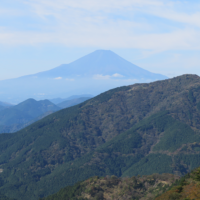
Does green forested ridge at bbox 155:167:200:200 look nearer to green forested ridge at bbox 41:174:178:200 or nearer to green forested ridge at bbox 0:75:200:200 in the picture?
green forested ridge at bbox 41:174:178:200

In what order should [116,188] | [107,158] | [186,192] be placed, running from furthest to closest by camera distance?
[107,158] → [116,188] → [186,192]

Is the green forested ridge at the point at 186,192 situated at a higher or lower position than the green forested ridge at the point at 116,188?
higher

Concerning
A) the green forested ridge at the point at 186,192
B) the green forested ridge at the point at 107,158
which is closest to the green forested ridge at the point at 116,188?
the green forested ridge at the point at 186,192

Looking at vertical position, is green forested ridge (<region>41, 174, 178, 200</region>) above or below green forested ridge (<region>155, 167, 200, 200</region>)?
below

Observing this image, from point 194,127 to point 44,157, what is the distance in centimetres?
11131

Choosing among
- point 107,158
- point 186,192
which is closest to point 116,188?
point 186,192

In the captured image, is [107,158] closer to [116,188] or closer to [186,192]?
[116,188]

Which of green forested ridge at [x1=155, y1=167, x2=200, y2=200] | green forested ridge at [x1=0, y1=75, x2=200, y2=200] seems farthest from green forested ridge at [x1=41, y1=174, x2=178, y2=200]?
green forested ridge at [x1=0, y1=75, x2=200, y2=200]

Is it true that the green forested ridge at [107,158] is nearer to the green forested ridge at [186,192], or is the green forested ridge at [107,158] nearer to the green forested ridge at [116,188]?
the green forested ridge at [116,188]

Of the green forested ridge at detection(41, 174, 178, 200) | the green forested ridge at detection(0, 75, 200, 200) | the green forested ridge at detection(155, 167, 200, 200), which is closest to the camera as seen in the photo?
the green forested ridge at detection(155, 167, 200, 200)

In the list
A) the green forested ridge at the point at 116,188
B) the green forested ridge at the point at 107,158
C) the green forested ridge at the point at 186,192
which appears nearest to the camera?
the green forested ridge at the point at 186,192

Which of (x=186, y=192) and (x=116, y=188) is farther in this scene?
(x=116, y=188)

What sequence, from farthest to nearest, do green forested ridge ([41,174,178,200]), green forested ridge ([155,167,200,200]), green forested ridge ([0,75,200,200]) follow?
green forested ridge ([0,75,200,200]), green forested ridge ([41,174,178,200]), green forested ridge ([155,167,200,200])

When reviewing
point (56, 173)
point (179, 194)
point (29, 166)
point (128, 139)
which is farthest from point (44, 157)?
point (179, 194)
